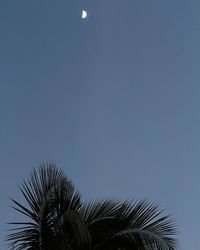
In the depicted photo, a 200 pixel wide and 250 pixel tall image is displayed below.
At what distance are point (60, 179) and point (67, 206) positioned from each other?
0.40 metres

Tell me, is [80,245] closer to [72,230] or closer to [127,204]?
[72,230]

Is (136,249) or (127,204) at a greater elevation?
(127,204)

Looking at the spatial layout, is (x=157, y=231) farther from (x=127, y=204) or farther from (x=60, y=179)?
(x=60, y=179)

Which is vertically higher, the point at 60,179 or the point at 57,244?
the point at 60,179

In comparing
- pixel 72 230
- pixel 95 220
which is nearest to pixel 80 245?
pixel 72 230

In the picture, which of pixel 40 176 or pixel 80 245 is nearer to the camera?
pixel 80 245

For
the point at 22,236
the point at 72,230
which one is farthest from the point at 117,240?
the point at 22,236

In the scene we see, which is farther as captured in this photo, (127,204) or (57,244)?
(127,204)

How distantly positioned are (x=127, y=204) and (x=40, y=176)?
1.36 m

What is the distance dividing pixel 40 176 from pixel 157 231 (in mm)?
1897

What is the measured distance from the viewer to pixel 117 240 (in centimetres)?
885

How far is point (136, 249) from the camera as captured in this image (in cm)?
883

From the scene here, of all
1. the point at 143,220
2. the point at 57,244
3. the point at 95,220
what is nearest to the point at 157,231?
the point at 143,220

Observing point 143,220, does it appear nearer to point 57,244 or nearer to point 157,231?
point 157,231
